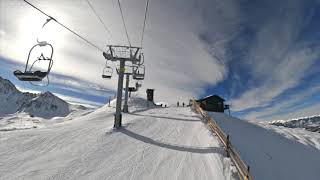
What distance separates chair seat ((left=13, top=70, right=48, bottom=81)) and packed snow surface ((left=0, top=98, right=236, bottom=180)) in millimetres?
3792

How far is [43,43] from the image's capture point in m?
13.2

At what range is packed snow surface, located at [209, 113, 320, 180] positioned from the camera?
18484mm

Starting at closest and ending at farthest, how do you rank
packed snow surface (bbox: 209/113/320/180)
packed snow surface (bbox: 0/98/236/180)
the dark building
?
1. packed snow surface (bbox: 0/98/236/180)
2. packed snow surface (bbox: 209/113/320/180)
3. the dark building

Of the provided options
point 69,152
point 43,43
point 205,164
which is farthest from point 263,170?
point 43,43

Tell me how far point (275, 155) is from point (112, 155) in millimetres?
14111

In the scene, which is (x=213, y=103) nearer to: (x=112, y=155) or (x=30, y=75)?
(x=112, y=155)

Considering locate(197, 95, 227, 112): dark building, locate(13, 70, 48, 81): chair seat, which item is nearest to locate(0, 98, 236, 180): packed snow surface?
locate(13, 70, 48, 81): chair seat

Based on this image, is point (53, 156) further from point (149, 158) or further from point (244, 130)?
point (244, 130)

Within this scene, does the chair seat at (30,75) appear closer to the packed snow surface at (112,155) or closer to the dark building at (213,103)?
the packed snow surface at (112,155)

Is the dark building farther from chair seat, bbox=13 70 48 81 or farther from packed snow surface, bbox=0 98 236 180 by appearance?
chair seat, bbox=13 70 48 81

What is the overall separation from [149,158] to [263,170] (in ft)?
25.9

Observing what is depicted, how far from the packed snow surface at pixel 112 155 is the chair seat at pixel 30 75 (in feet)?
12.4

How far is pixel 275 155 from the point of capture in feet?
74.3

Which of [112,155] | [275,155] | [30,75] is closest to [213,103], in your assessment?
[275,155]
